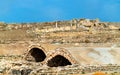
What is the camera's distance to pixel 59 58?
3919 cm

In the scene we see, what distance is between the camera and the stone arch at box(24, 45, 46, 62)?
4531 cm

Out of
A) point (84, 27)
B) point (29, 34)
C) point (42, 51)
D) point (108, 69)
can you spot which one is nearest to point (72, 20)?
point (84, 27)

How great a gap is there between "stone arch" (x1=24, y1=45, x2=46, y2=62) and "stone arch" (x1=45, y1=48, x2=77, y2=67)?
5960 millimetres

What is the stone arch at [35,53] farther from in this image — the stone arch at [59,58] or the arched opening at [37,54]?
the stone arch at [59,58]

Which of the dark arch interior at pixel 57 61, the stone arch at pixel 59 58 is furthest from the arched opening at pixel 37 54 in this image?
the stone arch at pixel 59 58

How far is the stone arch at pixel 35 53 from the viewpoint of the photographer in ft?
149

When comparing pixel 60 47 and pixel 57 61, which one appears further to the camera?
pixel 60 47

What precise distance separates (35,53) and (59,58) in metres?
7.70

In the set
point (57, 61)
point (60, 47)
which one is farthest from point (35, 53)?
point (57, 61)

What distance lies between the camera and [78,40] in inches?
2274

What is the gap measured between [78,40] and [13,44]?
9196 millimetres

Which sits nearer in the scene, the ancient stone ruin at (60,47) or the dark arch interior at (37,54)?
the ancient stone ruin at (60,47)

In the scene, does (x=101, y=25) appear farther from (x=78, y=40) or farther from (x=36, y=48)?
(x=36, y=48)

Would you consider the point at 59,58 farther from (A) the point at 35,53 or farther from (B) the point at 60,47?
(A) the point at 35,53
